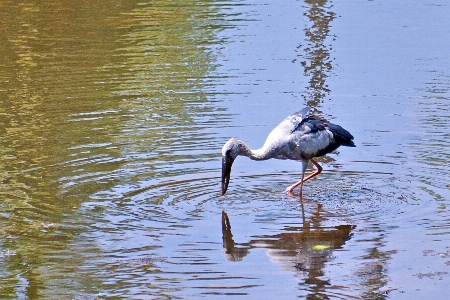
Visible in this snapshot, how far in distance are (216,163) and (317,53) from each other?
6.82 meters

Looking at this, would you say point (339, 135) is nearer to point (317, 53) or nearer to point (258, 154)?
point (258, 154)

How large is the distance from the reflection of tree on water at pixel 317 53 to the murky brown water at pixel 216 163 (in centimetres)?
6

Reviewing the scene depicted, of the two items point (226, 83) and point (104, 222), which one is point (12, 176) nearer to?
point (104, 222)

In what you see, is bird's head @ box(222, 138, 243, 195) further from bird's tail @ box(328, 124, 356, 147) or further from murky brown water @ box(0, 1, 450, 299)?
bird's tail @ box(328, 124, 356, 147)

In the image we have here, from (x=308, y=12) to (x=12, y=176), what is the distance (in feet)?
40.6

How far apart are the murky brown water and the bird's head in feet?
0.77

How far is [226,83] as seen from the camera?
15523mm

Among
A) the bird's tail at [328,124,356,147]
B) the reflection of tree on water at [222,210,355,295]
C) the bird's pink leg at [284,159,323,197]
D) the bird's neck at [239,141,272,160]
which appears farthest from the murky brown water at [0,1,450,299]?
the bird's tail at [328,124,356,147]

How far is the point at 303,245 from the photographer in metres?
8.97

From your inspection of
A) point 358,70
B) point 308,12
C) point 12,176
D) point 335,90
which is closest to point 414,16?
point 308,12

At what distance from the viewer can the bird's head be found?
10.3 m

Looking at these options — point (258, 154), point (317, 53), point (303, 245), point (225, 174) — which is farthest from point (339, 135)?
point (317, 53)

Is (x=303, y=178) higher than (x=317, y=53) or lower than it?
lower

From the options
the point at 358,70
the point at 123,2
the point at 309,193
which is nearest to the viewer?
the point at 309,193
